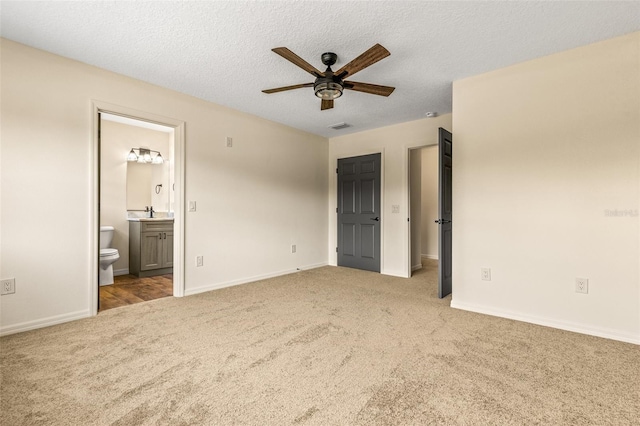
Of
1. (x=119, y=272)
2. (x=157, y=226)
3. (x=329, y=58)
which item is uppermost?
(x=329, y=58)

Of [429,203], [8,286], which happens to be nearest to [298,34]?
[8,286]

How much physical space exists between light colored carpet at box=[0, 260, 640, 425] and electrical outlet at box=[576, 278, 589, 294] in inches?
14.9

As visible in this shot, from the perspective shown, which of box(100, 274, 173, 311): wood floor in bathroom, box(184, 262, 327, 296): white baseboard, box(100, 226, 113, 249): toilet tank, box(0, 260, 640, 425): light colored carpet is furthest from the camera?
box(100, 226, 113, 249): toilet tank

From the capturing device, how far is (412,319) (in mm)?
2803

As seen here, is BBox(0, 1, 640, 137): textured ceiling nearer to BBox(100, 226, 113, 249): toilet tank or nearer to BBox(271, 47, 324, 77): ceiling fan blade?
BBox(271, 47, 324, 77): ceiling fan blade

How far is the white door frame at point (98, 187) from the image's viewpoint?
2877 mm

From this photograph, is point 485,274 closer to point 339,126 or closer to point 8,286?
point 339,126

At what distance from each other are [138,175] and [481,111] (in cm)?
527

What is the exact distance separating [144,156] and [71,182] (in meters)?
2.56

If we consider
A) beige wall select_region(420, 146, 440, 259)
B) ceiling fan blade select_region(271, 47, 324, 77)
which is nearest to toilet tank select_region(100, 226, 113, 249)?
ceiling fan blade select_region(271, 47, 324, 77)

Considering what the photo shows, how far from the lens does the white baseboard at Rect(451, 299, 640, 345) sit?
2.36 meters

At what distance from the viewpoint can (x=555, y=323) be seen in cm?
262

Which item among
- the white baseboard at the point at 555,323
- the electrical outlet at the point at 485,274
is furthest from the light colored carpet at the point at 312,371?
the electrical outlet at the point at 485,274

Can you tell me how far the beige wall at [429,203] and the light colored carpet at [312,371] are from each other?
388 centimetres
